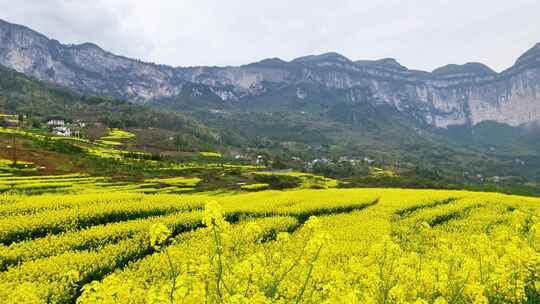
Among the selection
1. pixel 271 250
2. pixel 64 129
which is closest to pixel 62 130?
pixel 64 129

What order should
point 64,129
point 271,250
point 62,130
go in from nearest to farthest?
point 271,250, point 62,130, point 64,129

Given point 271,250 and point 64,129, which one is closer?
point 271,250

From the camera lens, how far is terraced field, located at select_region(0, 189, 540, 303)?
9.75 meters

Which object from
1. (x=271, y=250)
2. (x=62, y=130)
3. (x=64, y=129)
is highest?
(x=64, y=129)

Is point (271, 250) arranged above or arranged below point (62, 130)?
below

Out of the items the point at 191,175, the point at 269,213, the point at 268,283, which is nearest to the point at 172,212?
the point at 269,213

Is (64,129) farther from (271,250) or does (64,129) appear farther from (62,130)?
(271,250)

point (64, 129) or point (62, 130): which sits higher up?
point (64, 129)

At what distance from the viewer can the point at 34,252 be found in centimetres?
2027

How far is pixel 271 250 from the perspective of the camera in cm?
2123

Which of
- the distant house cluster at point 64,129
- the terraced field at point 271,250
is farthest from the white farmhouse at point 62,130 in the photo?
the terraced field at point 271,250

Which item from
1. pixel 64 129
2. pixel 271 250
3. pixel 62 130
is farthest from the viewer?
pixel 64 129

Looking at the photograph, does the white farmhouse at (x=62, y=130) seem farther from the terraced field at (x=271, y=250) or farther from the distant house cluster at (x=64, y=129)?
the terraced field at (x=271, y=250)

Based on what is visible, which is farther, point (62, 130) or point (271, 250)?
point (62, 130)
